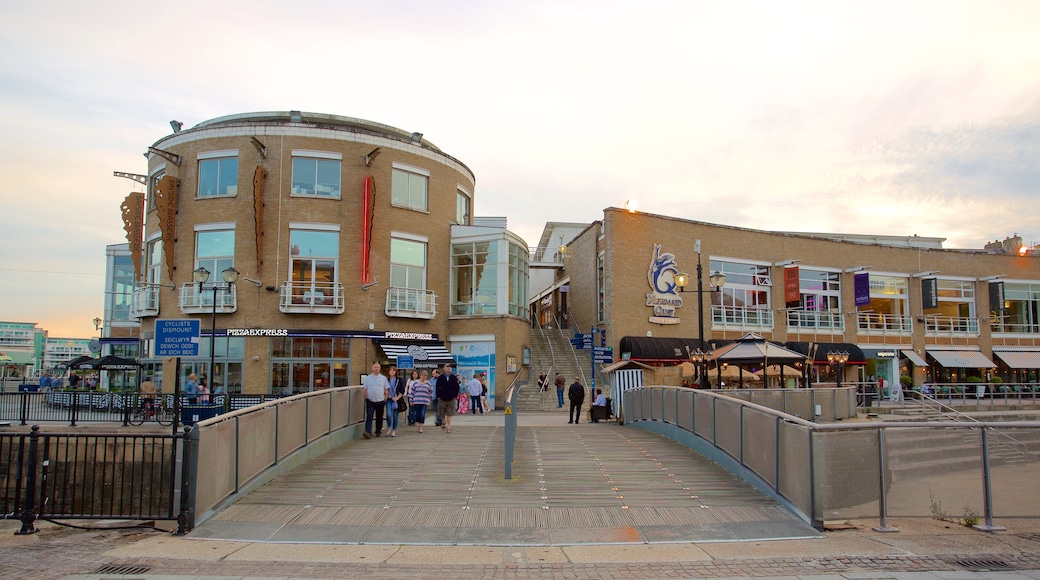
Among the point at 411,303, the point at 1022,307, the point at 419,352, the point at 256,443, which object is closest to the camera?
the point at 256,443

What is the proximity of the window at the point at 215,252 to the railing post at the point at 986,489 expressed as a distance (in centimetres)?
2639

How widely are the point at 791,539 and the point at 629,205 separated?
26.9 m

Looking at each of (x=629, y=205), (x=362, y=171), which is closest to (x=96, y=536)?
(x=362, y=171)

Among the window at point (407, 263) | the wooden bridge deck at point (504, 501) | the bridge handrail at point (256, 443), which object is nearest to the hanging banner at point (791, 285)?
the window at point (407, 263)

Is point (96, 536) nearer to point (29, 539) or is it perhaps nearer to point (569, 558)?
point (29, 539)

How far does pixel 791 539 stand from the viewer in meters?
9.04

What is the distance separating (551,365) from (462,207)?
871cm

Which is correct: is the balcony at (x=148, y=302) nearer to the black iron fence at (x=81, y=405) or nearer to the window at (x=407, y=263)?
the black iron fence at (x=81, y=405)

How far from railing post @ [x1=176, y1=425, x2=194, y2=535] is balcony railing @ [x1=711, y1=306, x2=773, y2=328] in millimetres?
32315

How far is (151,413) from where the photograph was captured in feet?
79.4

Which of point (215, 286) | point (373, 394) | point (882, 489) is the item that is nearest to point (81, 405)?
point (215, 286)

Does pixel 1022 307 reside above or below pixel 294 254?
below

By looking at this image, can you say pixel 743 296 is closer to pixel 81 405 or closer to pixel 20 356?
pixel 81 405

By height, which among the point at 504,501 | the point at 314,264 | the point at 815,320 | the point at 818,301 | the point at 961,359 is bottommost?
the point at 504,501
